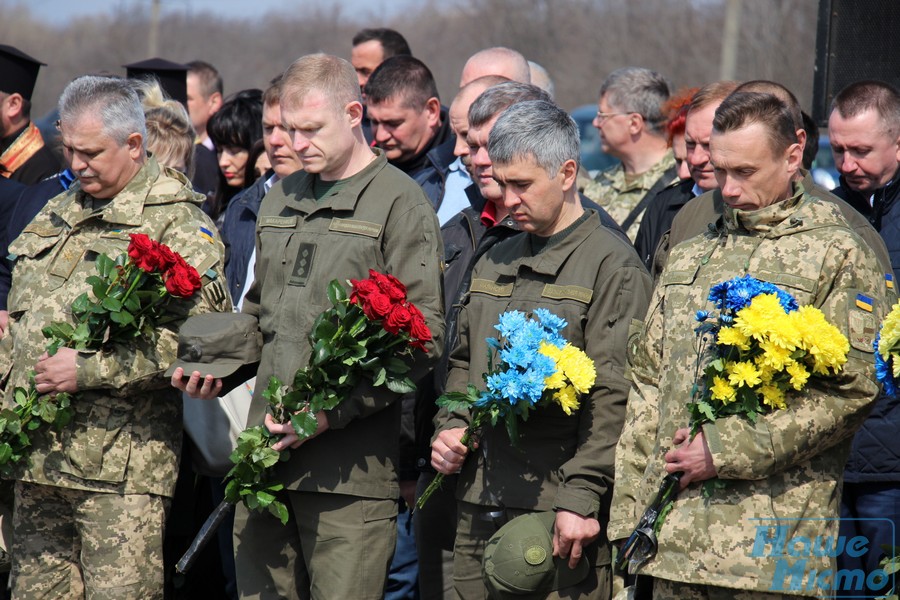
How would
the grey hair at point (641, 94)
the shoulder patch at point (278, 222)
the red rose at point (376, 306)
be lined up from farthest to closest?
the grey hair at point (641, 94), the shoulder patch at point (278, 222), the red rose at point (376, 306)

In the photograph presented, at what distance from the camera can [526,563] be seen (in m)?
3.91

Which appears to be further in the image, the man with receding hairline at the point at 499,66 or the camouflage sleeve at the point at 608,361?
the man with receding hairline at the point at 499,66

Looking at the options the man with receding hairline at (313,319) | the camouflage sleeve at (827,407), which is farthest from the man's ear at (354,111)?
the camouflage sleeve at (827,407)

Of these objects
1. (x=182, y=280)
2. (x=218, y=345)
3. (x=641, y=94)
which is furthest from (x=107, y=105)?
(x=641, y=94)

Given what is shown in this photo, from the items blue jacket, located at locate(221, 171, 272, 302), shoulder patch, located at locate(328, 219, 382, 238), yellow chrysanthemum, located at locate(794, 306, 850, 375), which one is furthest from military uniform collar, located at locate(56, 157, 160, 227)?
yellow chrysanthemum, located at locate(794, 306, 850, 375)

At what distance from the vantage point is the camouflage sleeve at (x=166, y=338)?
15.5 feet

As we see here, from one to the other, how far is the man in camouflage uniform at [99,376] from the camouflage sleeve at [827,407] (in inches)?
95.3

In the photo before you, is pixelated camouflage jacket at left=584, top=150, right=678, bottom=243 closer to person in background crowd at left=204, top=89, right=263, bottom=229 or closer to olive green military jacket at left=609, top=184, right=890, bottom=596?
person in background crowd at left=204, top=89, right=263, bottom=229

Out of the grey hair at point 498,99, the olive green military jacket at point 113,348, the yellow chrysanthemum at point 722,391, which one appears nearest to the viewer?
the yellow chrysanthemum at point 722,391

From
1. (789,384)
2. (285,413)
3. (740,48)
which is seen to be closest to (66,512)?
(285,413)

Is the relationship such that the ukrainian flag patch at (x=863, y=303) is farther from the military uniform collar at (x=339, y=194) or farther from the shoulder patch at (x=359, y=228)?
the military uniform collar at (x=339, y=194)

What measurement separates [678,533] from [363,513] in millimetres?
1248

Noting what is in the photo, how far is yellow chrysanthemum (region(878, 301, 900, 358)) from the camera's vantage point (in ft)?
11.1

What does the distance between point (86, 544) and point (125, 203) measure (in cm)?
147
